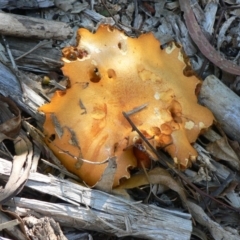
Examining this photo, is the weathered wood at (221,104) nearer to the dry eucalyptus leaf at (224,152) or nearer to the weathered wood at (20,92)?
the dry eucalyptus leaf at (224,152)

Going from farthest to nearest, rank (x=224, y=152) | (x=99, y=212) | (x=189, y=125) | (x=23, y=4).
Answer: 1. (x=23, y=4)
2. (x=224, y=152)
3. (x=189, y=125)
4. (x=99, y=212)

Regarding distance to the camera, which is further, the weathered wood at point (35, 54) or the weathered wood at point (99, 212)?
the weathered wood at point (35, 54)

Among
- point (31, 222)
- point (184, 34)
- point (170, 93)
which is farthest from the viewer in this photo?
point (184, 34)

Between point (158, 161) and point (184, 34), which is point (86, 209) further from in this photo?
point (184, 34)

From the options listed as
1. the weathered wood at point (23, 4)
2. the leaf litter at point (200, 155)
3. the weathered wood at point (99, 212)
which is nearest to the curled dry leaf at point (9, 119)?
the leaf litter at point (200, 155)

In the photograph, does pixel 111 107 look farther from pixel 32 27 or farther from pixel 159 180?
pixel 32 27

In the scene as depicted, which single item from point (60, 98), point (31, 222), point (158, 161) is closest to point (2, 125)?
point (60, 98)

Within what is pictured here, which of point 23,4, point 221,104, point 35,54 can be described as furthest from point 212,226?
point 23,4
